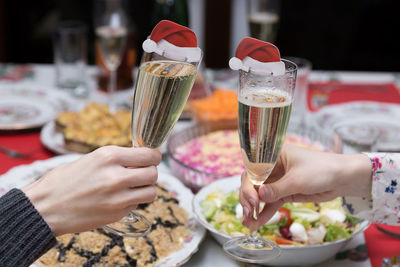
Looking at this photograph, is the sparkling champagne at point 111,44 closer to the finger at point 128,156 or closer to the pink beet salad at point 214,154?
the pink beet salad at point 214,154

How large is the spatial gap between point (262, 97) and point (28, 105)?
4.80 feet

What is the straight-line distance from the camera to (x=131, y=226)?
1.08 metres

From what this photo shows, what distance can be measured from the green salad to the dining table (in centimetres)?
7

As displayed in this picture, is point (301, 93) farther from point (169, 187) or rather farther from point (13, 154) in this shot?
point (13, 154)

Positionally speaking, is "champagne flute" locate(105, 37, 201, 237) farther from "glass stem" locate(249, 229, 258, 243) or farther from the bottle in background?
the bottle in background

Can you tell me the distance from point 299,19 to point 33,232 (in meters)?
3.92

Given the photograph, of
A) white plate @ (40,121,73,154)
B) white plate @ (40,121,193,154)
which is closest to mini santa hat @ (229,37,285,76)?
white plate @ (40,121,193,154)

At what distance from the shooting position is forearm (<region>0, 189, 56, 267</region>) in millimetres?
950

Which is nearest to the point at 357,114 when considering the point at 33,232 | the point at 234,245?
the point at 234,245

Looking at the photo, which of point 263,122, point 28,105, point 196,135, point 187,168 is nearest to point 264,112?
point 263,122

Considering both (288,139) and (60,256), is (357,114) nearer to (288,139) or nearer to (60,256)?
(288,139)

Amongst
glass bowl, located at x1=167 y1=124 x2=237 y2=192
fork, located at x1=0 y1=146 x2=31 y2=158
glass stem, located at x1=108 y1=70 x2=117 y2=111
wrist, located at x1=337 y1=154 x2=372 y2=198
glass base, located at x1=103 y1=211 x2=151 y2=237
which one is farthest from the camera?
glass stem, located at x1=108 y1=70 x2=117 y2=111

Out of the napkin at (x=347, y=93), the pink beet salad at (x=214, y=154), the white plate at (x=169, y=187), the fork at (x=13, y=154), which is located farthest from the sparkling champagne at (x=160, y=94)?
the napkin at (x=347, y=93)

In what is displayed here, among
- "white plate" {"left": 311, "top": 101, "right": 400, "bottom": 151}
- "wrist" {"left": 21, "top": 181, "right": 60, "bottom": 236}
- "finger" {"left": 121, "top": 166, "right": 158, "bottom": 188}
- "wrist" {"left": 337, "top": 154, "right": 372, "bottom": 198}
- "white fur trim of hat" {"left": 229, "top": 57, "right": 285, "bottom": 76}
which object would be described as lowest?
"white plate" {"left": 311, "top": 101, "right": 400, "bottom": 151}
